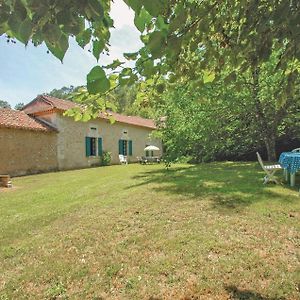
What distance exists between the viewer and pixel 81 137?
2131 cm

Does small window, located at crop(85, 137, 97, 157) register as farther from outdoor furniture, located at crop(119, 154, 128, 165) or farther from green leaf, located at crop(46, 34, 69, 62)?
green leaf, located at crop(46, 34, 69, 62)

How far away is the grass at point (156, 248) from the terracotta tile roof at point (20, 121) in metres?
9.87

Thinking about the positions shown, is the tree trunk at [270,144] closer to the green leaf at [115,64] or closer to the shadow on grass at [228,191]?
the shadow on grass at [228,191]

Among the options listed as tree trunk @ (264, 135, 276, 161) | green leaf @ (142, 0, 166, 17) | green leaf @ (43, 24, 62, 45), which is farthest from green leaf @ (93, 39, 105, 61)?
tree trunk @ (264, 135, 276, 161)

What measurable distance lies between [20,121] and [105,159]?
7.26 m

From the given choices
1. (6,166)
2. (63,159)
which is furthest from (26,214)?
(63,159)

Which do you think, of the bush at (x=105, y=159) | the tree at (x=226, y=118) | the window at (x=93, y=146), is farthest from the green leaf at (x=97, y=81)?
the bush at (x=105, y=159)

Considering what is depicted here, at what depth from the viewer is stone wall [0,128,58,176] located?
16183 mm

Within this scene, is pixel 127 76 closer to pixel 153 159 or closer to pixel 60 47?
pixel 60 47

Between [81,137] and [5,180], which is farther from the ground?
[81,137]

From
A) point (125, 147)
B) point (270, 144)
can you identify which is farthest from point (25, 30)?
point (125, 147)

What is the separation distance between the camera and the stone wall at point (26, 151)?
1618 cm

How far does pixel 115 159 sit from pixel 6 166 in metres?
10.0

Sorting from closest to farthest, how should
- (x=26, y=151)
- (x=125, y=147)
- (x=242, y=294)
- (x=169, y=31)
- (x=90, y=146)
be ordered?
1. (x=169, y=31)
2. (x=242, y=294)
3. (x=26, y=151)
4. (x=90, y=146)
5. (x=125, y=147)
